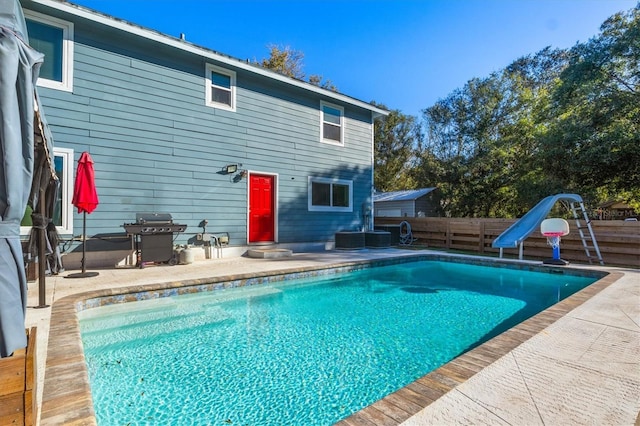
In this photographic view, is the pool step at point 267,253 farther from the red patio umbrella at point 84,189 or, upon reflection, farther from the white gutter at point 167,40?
the white gutter at point 167,40

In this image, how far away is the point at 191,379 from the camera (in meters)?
2.89

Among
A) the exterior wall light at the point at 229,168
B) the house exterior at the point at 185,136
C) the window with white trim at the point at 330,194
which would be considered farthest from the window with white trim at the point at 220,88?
the window with white trim at the point at 330,194

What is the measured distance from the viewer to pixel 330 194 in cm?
1090

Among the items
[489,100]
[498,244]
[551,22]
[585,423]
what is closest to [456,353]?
A: [585,423]

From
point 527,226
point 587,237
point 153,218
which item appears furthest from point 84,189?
point 587,237

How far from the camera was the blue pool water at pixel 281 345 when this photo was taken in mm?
2537

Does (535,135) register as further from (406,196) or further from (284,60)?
(284,60)

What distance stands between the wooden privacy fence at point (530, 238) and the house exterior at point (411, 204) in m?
4.48

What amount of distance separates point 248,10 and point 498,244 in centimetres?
1147

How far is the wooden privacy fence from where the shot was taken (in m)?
8.09

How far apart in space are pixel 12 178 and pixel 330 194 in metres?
9.78

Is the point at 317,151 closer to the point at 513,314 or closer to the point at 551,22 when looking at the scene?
the point at 513,314

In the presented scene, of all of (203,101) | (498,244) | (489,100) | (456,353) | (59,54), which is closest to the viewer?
(456,353)

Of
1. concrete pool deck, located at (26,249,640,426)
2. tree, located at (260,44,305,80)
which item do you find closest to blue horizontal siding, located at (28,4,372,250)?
concrete pool deck, located at (26,249,640,426)
